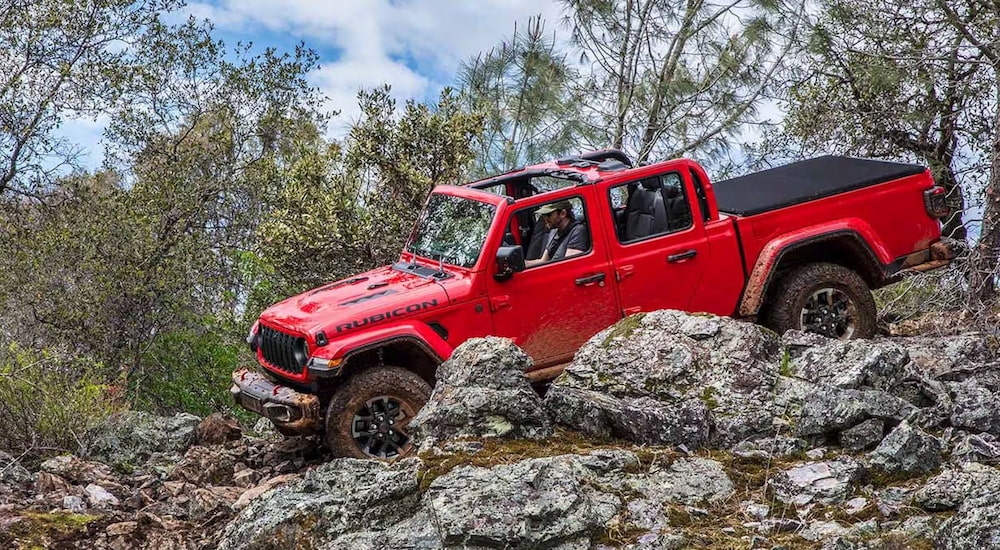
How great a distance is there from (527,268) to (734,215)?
1782 millimetres

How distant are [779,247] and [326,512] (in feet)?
16.0

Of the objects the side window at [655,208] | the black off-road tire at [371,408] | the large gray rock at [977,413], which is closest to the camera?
the large gray rock at [977,413]

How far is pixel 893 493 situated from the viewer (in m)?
4.77

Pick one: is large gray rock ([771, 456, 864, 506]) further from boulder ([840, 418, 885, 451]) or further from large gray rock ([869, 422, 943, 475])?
boulder ([840, 418, 885, 451])

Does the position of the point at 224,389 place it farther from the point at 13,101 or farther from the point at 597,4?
the point at 597,4

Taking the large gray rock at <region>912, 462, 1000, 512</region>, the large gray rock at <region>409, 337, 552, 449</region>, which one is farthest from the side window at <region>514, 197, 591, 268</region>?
the large gray rock at <region>912, 462, 1000, 512</region>

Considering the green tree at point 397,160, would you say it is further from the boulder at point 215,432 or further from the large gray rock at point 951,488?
the large gray rock at point 951,488

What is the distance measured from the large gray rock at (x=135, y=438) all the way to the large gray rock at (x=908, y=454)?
5500mm

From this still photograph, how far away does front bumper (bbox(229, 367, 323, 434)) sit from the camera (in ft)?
24.8

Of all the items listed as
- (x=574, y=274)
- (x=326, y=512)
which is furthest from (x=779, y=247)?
(x=326, y=512)

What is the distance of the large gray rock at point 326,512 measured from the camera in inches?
182

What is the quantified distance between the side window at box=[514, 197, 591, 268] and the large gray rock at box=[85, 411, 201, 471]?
3138mm

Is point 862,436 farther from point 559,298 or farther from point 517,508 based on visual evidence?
point 559,298

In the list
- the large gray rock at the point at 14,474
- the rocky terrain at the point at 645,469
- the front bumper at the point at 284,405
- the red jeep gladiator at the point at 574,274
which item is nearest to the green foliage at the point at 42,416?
the large gray rock at the point at 14,474
